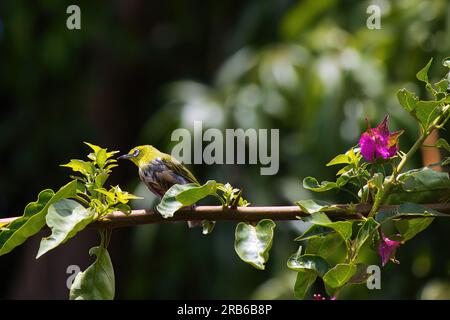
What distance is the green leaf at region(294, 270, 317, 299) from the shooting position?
4.28ft

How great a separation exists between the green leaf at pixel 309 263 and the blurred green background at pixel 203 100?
Result: 240cm

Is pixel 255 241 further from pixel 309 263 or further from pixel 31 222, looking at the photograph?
pixel 31 222

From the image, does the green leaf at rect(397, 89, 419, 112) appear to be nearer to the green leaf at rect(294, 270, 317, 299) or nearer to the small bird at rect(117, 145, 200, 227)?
the green leaf at rect(294, 270, 317, 299)

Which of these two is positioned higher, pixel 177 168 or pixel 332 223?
pixel 177 168

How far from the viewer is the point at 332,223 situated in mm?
1267

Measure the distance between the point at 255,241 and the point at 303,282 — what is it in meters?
0.11

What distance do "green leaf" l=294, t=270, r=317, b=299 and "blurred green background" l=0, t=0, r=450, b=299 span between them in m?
2.40

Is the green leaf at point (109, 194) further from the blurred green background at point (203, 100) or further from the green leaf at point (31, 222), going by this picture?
the blurred green background at point (203, 100)

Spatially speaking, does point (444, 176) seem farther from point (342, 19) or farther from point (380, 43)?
point (342, 19)

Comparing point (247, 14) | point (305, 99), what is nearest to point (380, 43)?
point (305, 99)

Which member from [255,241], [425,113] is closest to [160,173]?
[255,241]

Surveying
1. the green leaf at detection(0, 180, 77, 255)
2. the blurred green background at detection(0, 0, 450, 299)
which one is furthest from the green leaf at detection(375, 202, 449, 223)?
the blurred green background at detection(0, 0, 450, 299)

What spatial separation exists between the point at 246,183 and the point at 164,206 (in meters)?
3.05

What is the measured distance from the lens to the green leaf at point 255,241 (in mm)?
1270
